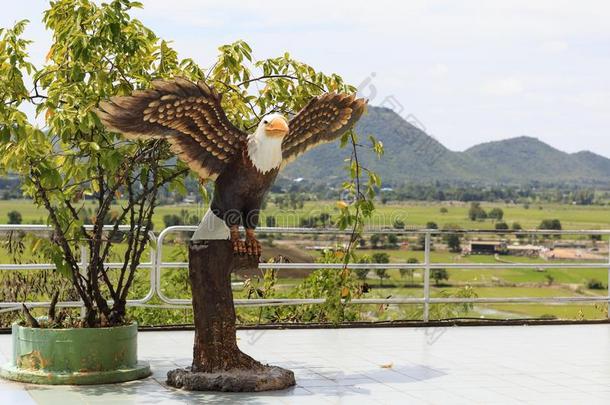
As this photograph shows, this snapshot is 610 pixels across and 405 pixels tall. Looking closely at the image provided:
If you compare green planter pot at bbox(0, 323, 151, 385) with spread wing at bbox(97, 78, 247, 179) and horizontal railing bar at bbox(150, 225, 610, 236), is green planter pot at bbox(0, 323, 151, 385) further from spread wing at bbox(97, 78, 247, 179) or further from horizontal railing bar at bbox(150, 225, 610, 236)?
horizontal railing bar at bbox(150, 225, 610, 236)

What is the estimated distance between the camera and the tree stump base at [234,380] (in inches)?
269

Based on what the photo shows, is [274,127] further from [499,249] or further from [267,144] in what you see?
[499,249]

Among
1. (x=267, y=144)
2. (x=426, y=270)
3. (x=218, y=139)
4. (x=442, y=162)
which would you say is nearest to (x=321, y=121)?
(x=267, y=144)

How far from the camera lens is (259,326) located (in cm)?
988

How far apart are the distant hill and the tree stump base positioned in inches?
770

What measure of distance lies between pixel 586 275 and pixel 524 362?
51.2 meters

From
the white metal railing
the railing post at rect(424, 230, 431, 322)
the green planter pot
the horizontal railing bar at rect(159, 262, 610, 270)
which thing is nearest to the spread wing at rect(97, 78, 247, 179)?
the green planter pot

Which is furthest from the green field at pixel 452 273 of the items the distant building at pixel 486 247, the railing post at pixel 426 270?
the railing post at pixel 426 270

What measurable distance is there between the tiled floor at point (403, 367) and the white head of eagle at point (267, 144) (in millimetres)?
1461

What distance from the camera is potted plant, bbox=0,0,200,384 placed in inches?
257

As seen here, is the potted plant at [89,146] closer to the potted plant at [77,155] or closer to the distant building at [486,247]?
the potted plant at [77,155]

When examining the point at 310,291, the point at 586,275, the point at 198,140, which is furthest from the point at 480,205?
the point at 198,140

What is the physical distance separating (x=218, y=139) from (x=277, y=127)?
384mm

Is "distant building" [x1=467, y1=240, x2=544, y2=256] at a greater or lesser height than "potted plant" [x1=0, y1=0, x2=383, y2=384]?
lesser
